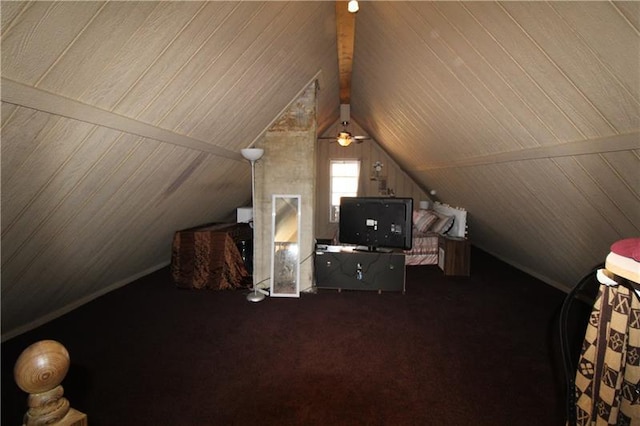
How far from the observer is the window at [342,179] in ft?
27.1

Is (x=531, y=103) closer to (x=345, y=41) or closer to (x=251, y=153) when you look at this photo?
(x=345, y=41)

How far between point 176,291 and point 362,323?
2.66 metres

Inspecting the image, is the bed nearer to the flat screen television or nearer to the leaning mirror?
the flat screen television

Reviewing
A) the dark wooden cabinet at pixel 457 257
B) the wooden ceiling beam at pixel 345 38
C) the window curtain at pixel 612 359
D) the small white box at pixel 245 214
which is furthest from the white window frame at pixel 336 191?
the window curtain at pixel 612 359

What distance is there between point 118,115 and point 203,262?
269cm

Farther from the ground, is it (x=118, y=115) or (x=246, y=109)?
(x=246, y=109)

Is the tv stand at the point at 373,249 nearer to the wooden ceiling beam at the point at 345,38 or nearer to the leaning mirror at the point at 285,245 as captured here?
the leaning mirror at the point at 285,245

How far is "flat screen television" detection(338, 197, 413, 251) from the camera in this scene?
12.0 feet

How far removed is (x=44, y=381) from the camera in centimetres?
60

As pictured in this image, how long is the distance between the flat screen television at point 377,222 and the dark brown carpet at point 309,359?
0.82m

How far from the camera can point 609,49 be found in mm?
1461

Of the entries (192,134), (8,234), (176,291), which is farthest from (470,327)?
(8,234)

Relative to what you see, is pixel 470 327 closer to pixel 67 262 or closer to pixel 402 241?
pixel 402 241

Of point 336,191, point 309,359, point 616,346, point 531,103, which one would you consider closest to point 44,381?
point 616,346
